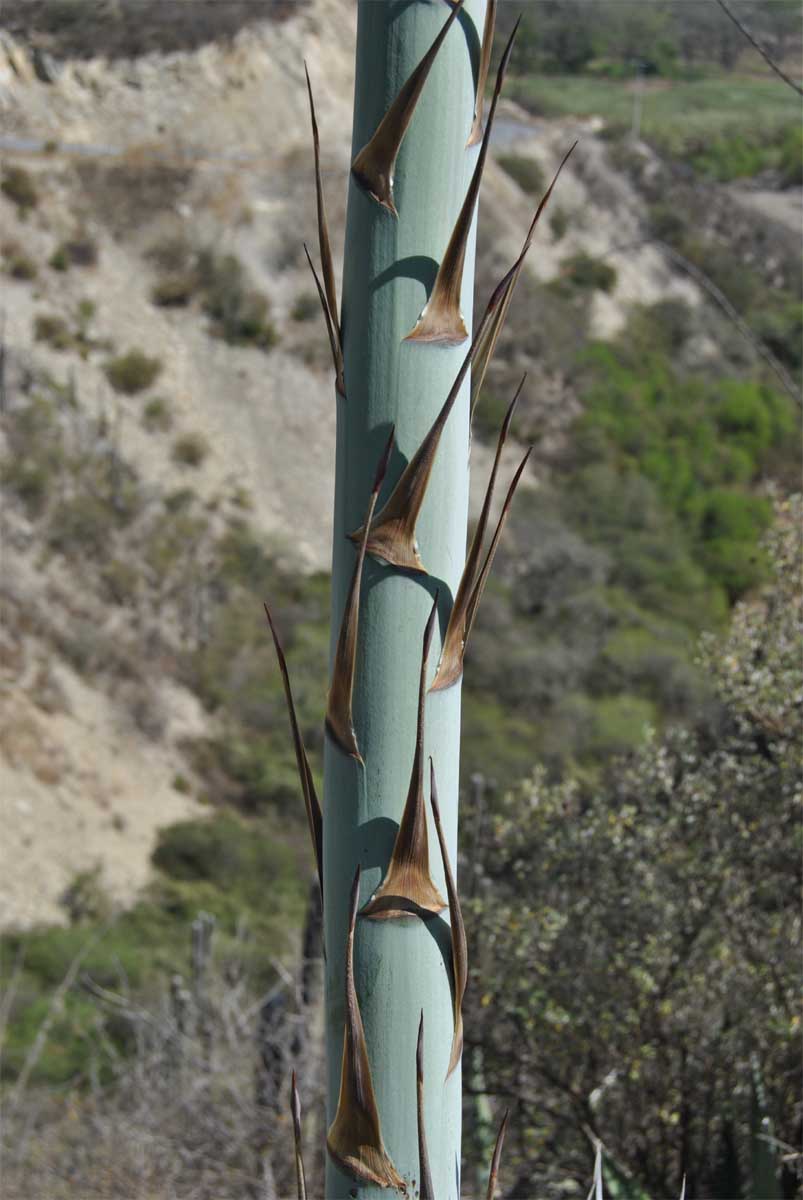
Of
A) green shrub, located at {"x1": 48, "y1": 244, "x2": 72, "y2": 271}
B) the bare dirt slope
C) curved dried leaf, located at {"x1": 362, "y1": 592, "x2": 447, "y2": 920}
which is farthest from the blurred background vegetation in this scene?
curved dried leaf, located at {"x1": 362, "y1": 592, "x2": 447, "y2": 920}

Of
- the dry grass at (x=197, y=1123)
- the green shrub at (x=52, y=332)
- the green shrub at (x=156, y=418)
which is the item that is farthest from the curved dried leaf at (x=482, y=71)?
the green shrub at (x=52, y=332)

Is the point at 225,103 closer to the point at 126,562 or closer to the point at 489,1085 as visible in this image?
the point at 126,562

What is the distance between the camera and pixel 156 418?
2011 centimetres

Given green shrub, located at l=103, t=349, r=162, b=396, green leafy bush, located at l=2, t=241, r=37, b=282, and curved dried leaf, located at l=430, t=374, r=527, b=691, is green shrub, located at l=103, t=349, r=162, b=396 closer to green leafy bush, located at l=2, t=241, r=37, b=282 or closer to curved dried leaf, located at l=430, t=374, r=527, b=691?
green leafy bush, located at l=2, t=241, r=37, b=282

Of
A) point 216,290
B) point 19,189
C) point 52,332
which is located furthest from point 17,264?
point 216,290

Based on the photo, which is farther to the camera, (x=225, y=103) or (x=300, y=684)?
(x=225, y=103)

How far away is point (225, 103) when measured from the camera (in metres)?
25.1

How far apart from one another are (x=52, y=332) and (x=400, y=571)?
20.4 m

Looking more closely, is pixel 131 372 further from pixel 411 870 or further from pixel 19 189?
pixel 411 870

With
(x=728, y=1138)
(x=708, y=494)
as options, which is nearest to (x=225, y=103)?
(x=708, y=494)

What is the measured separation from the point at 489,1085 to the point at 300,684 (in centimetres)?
1206

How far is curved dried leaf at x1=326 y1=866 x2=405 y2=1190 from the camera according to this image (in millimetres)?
1039

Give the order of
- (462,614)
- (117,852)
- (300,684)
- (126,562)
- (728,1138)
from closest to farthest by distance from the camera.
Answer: (462,614) → (728,1138) → (117,852) → (300,684) → (126,562)

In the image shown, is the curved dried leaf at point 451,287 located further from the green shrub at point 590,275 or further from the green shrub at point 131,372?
the green shrub at point 590,275
